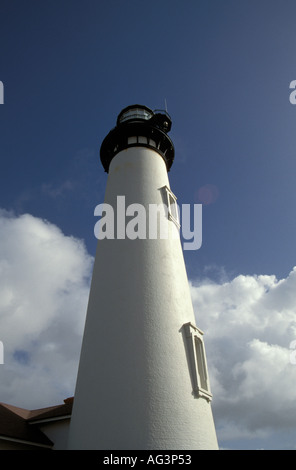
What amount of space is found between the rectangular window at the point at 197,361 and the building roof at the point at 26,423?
5.21 metres

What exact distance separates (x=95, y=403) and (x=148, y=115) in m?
12.9

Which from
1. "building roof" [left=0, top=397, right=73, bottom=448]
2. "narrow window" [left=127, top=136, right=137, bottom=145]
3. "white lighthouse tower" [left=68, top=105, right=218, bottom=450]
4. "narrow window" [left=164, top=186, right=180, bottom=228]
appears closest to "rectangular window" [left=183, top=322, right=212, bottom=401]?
"white lighthouse tower" [left=68, top=105, right=218, bottom=450]

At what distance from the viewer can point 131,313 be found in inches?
346

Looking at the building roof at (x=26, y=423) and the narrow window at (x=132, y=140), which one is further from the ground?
the narrow window at (x=132, y=140)

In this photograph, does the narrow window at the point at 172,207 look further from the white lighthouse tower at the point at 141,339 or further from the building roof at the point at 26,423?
the building roof at the point at 26,423

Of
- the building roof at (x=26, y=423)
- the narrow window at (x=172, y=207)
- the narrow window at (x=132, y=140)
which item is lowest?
the building roof at (x=26, y=423)

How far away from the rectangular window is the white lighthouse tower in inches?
1.0

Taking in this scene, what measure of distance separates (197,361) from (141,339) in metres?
2.08

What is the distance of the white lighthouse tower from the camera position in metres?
7.36

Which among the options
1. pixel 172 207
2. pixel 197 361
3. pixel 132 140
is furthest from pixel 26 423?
pixel 132 140

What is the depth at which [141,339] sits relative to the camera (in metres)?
8.31

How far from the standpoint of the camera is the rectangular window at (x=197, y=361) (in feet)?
27.3

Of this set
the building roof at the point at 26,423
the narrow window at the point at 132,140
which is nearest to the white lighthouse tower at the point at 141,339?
the narrow window at the point at 132,140

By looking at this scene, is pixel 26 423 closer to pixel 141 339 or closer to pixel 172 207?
pixel 141 339
